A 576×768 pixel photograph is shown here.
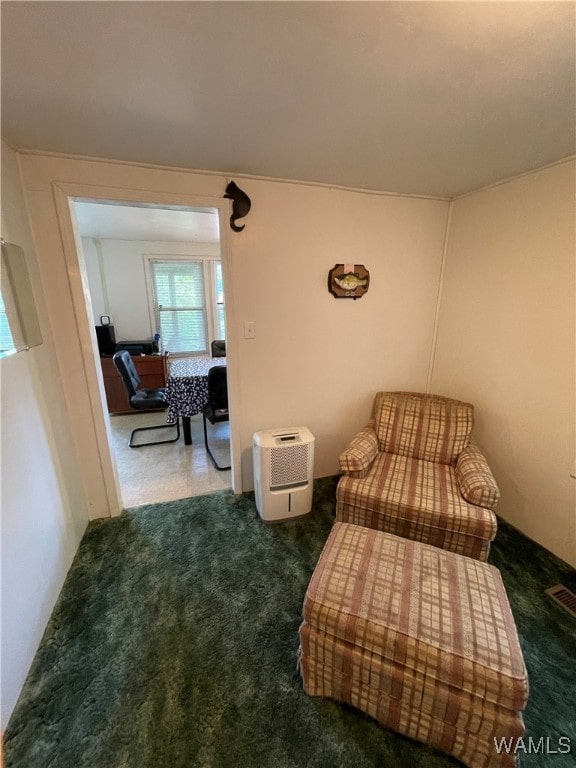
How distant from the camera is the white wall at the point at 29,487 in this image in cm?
119

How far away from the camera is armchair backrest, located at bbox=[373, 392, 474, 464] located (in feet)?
6.89

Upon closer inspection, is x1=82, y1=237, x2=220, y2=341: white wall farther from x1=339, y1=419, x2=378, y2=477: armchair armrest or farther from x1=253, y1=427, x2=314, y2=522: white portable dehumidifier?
x1=339, y1=419, x2=378, y2=477: armchair armrest

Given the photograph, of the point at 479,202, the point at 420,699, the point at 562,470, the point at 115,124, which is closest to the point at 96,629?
the point at 420,699

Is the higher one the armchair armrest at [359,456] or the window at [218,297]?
the window at [218,297]

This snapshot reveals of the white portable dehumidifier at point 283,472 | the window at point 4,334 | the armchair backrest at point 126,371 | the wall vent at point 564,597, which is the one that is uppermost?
the window at point 4,334

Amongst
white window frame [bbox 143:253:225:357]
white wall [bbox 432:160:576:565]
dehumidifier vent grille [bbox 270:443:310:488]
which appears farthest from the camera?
→ white window frame [bbox 143:253:225:357]

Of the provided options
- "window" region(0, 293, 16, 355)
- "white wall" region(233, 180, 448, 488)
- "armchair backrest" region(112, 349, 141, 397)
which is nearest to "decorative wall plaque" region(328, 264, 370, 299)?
"white wall" region(233, 180, 448, 488)

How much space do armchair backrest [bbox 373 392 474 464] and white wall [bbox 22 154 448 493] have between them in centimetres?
34

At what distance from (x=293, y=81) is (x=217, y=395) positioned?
7.12 ft

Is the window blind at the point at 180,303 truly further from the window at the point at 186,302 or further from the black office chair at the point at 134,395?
the black office chair at the point at 134,395

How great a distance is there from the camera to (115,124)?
1.33 metres

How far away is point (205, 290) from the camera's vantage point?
16.1 feet

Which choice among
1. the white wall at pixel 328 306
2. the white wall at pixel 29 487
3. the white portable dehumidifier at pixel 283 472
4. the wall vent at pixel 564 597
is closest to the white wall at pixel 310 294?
the white wall at pixel 328 306

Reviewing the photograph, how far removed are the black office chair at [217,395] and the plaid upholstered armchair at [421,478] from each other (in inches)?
48.9
